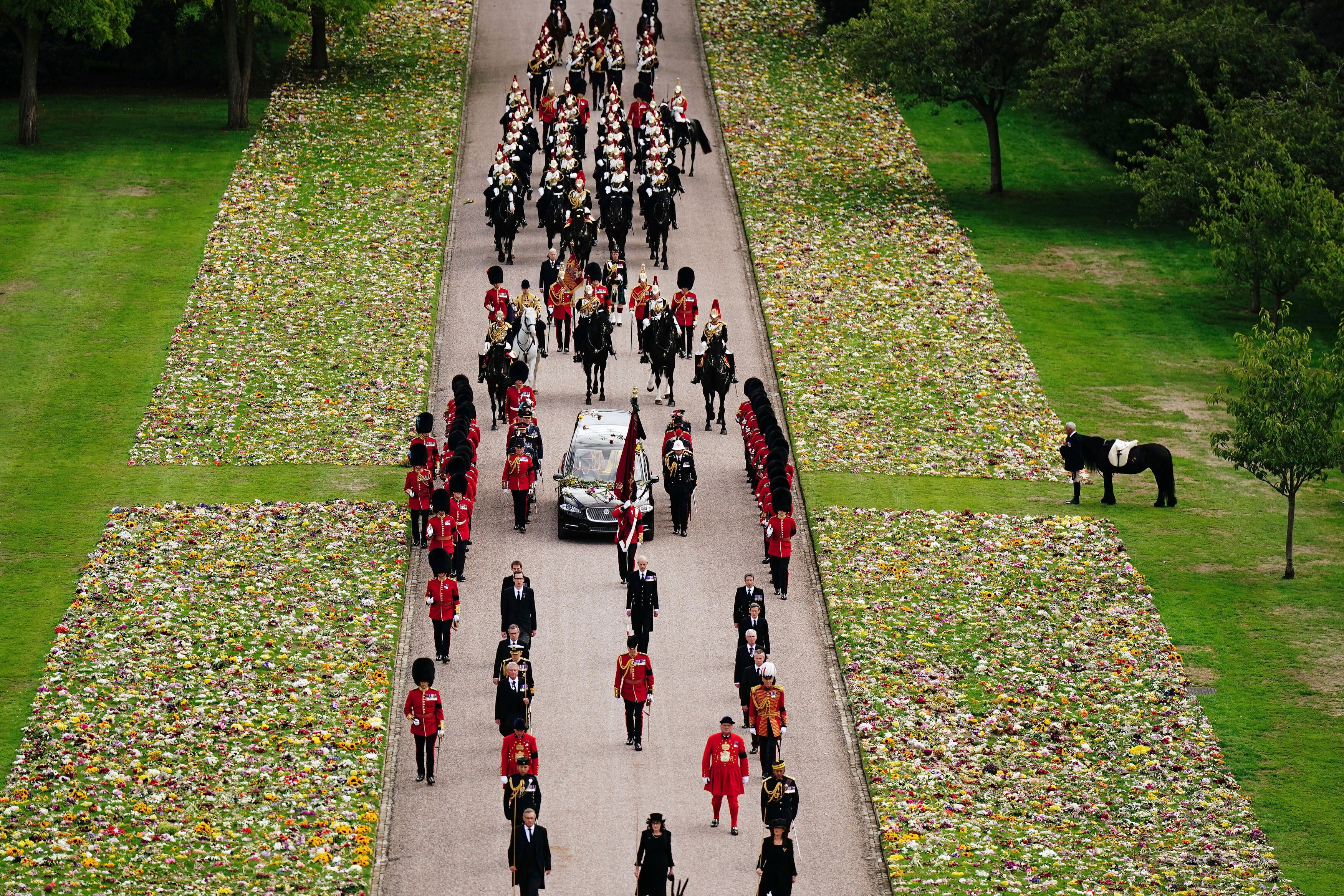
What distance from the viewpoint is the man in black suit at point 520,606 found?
2700 cm

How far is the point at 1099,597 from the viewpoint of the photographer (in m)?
31.2

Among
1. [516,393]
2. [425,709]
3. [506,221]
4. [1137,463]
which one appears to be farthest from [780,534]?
[506,221]

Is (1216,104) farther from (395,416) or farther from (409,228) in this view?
(395,416)

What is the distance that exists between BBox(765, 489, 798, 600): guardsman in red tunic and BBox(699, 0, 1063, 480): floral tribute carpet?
237 inches

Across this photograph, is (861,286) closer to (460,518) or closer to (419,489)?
(419,489)

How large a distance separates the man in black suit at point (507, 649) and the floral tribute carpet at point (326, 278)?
11045 mm

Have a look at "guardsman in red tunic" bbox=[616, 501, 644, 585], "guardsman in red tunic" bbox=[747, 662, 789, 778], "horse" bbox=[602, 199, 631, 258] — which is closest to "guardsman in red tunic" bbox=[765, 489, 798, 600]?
"guardsman in red tunic" bbox=[616, 501, 644, 585]

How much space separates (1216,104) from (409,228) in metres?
22.1

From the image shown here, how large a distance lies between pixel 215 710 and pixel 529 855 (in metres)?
7.28

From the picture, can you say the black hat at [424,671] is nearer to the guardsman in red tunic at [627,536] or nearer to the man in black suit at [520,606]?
the man in black suit at [520,606]

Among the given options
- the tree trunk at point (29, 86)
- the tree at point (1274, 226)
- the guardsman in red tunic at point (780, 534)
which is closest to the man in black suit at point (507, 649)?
the guardsman in red tunic at point (780, 534)

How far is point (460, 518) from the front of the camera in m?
30.5

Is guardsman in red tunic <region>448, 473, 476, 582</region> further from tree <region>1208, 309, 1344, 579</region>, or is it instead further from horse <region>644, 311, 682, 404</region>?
tree <region>1208, 309, 1344, 579</region>

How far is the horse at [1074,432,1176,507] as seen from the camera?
34.7 metres
